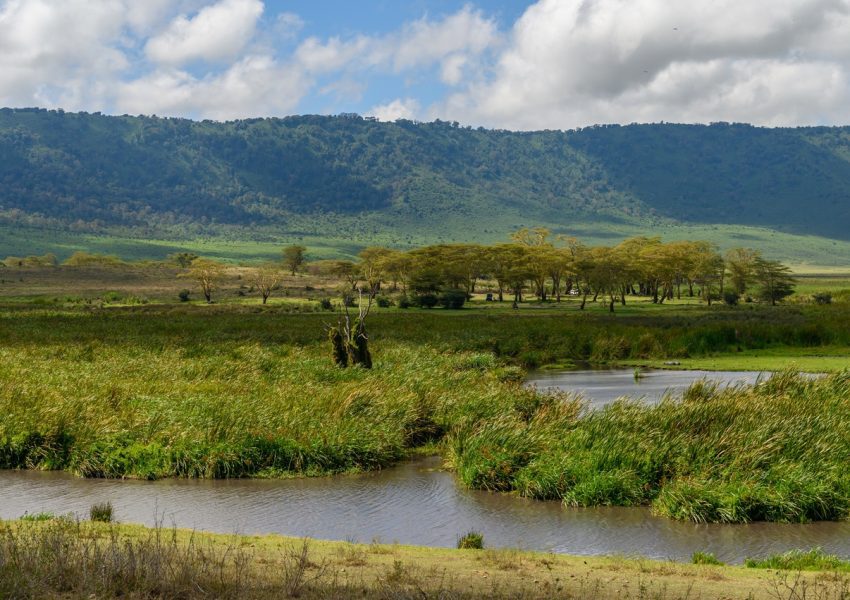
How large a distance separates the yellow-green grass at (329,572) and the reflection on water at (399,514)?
2.68m

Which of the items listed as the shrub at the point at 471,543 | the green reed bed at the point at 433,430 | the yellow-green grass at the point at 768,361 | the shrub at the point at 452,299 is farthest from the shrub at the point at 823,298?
the shrub at the point at 471,543

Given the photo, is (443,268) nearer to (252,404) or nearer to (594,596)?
(252,404)

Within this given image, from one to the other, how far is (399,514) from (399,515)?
94 mm

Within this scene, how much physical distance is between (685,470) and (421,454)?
334 inches

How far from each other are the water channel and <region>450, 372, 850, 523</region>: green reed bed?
46 centimetres

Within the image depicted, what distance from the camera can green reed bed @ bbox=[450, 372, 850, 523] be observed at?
21.4 metres

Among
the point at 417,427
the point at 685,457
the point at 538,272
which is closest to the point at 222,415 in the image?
the point at 417,427

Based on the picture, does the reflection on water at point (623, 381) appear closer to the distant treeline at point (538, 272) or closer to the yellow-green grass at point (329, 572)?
the yellow-green grass at point (329, 572)

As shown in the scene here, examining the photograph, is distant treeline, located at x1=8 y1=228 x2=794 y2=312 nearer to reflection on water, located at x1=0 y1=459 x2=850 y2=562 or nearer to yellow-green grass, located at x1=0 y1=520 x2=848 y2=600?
reflection on water, located at x1=0 y1=459 x2=850 y2=562

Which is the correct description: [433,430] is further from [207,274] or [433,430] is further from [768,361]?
[207,274]

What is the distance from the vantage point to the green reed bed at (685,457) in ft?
70.2

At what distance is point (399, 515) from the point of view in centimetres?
2219

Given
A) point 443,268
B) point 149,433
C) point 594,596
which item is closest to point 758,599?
point 594,596

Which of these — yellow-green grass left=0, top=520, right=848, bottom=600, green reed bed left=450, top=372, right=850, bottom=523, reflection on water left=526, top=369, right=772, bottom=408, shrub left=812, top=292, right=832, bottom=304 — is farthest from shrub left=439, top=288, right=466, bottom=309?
yellow-green grass left=0, top=520, right=848, bottom=600
